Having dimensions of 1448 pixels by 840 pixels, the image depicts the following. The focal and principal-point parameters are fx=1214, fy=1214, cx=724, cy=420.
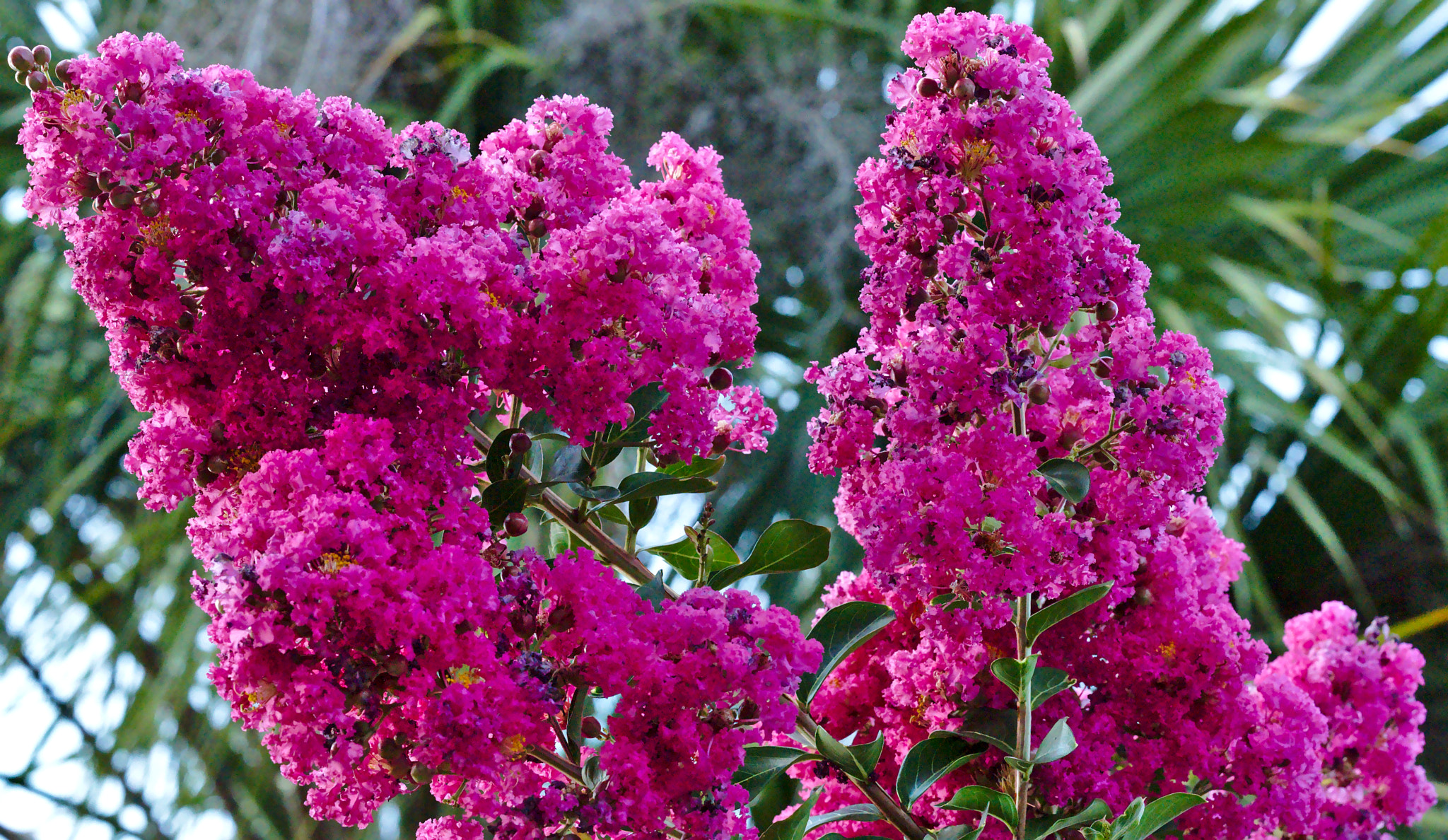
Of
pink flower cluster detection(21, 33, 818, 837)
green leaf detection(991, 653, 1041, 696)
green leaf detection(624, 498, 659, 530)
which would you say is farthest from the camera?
green leaf detection(624, 498, 659, 530)

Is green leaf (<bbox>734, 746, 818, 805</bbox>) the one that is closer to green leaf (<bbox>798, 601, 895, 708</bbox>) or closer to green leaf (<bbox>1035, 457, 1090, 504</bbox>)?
green leaf (<bbox>798, 601, 895, 708</bbox>)

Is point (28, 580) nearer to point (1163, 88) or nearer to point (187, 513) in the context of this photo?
point (187, 513)

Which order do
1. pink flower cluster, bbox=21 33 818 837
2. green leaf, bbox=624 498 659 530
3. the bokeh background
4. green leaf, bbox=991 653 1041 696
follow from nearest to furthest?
pink flower cluster, bbox=21 33 818 837
green leaf, bbox=991 653 1041 696
green leaf, bbox=624 498 659 530
the bokeh background

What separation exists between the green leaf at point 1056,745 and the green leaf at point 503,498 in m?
0.34

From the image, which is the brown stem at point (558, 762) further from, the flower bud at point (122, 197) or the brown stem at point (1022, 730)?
the flower bud at point (122, 197)

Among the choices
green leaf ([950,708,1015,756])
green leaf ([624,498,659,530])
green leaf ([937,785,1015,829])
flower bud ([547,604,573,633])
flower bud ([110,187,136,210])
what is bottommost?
green leaf ([937,785,1015,829])

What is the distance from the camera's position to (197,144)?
26.3 inches

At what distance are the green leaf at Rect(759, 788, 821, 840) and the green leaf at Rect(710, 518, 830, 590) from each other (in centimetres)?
15

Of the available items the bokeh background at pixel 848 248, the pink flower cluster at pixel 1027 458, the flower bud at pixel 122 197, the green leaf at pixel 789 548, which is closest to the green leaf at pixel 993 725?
the pink flower cluster at pixel 1027 458

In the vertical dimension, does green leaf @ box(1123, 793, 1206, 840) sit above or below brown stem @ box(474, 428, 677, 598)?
below

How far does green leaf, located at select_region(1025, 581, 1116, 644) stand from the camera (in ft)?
2.34

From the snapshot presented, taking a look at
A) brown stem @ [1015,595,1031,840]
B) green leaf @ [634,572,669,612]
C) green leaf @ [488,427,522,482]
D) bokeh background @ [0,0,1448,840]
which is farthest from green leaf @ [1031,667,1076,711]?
bokeh background @ [0,0,1448,840]

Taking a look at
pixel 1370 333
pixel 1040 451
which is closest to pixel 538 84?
pixel 1370 333

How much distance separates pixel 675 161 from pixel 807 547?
0.93 feet
